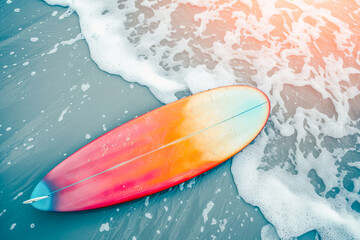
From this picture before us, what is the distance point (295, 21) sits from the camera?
3.32 metres

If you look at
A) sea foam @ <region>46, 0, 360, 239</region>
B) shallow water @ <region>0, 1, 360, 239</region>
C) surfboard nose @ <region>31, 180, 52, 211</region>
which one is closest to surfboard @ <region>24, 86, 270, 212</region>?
surfboard nose @ <region>31, 180, 52, 211</region>

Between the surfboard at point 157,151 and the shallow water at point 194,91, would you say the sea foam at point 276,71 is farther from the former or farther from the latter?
the surfboard at point 157,151

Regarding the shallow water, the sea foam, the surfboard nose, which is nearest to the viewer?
the surfboard nose

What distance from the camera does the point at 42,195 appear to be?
198cm

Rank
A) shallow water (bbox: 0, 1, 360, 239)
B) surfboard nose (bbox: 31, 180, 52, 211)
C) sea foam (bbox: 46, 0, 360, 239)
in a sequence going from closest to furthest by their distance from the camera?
1. surfboard nose (bbox: 31, 180, 52, 211)
2. shallow water (bbox: 0, 1, 360, 239)
3. sea foam (bbox: 46, 0, 360, 239)

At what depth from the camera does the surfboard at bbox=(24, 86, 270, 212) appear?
2.02m

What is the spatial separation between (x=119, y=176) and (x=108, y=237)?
0.54 m

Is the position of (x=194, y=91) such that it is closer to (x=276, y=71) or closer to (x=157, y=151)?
(x=157, y=151)

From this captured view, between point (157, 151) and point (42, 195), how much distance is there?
1103 millimetres

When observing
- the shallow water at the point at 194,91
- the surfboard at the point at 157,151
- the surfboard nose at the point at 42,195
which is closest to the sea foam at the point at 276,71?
the shallow water at the point at 194,91

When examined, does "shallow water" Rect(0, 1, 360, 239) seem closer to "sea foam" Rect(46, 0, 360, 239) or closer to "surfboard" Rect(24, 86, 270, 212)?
"sea foam" Rect(46, 0, 360, 239)

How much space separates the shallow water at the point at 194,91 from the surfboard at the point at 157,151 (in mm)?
162

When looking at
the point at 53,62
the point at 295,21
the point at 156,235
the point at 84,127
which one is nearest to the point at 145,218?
the point at 156,235

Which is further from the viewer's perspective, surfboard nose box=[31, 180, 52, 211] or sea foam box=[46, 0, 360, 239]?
sea foam box=[46, 0, 360, 239]
